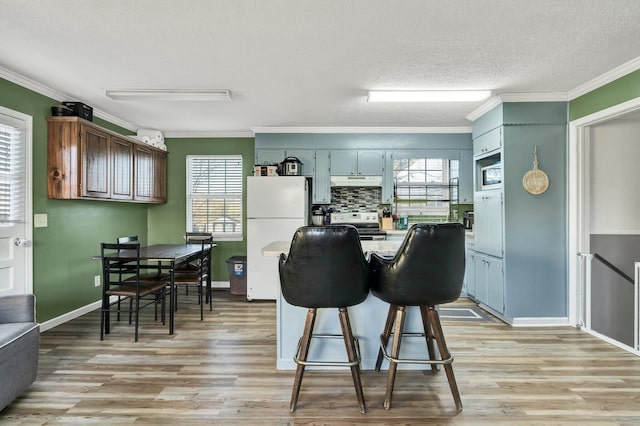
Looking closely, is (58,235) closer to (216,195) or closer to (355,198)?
(216,195)

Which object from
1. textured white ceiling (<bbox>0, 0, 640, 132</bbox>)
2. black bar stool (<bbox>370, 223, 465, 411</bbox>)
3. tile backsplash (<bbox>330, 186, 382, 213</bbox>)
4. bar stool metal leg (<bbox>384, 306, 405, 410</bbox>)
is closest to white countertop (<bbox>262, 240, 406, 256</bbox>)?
black bar stool (<bbox>370, 223, 465, 411</bbox>)

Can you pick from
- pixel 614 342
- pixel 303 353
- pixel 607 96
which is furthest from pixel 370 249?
pixel 607 96

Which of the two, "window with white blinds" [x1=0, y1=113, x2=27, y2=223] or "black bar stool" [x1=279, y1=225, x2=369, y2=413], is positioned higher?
"window with white blinds" [x1=0, y1=113, x2=27, y2=223]

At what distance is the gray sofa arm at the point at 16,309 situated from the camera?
2.15 metres

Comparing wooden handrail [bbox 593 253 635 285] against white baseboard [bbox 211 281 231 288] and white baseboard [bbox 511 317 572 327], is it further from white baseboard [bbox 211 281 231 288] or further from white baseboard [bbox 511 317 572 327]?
white baseboard [bbox 211 281 231 288]

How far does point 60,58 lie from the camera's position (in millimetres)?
2596

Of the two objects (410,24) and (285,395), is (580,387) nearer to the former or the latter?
(285,395)

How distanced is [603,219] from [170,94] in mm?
4574

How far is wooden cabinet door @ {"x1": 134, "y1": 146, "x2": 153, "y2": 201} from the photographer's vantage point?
14.3 ft

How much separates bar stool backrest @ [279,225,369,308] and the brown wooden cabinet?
2763 millimetres

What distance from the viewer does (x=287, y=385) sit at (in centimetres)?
223

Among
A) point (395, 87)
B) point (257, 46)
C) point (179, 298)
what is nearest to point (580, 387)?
point (395, 87)

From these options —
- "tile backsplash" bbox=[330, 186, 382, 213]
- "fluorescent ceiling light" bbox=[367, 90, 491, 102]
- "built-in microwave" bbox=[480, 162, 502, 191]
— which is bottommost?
"tile backsplash" bbox=[330, 186, 382, 213]

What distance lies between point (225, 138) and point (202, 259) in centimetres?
227
